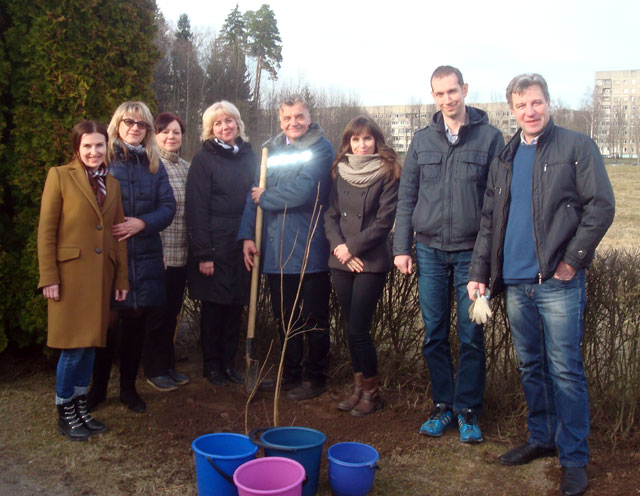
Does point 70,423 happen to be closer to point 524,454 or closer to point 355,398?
point 355,398

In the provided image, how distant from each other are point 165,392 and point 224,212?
4.53ft

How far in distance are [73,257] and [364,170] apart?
5.94ft

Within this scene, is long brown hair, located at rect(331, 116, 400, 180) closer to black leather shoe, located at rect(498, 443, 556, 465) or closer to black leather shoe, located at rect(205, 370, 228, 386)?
black leather shoe, located at rect(498, 443, 556, 465)

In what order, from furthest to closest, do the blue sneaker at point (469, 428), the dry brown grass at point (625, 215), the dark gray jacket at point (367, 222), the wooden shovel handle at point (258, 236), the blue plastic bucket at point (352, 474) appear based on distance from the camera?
1. the dry brown grass at point (625, 215)
2. the wooden shovel handle at point (258, 236)
3. the dark gray jacket at point (367, 222)
4. the blue sneaker at point (469, 428)
5. the blue plastic bucket at point (352, 474)

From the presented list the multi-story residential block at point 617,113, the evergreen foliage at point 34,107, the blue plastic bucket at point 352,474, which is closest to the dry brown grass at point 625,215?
the blue plastic bucket at point 352,474

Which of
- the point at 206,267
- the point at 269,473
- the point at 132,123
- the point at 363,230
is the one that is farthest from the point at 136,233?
the point at 269,473

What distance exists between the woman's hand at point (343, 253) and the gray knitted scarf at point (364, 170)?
0.40 meters

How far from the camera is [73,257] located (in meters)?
3.38

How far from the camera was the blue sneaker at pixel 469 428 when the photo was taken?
3.43m

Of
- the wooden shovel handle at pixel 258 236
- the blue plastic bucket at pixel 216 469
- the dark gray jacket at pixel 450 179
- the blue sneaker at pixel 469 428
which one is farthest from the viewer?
the wooden shovel handle at pixel 258 236

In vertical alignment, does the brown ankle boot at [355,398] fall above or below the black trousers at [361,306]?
below

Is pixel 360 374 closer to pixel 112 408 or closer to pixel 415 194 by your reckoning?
pixel 415 194

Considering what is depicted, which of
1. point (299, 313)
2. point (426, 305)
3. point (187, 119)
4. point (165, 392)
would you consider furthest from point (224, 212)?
point (187, 119)

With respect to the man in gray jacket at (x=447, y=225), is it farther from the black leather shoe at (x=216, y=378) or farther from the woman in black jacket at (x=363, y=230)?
the black leather shoe at (x=216, y=378)
